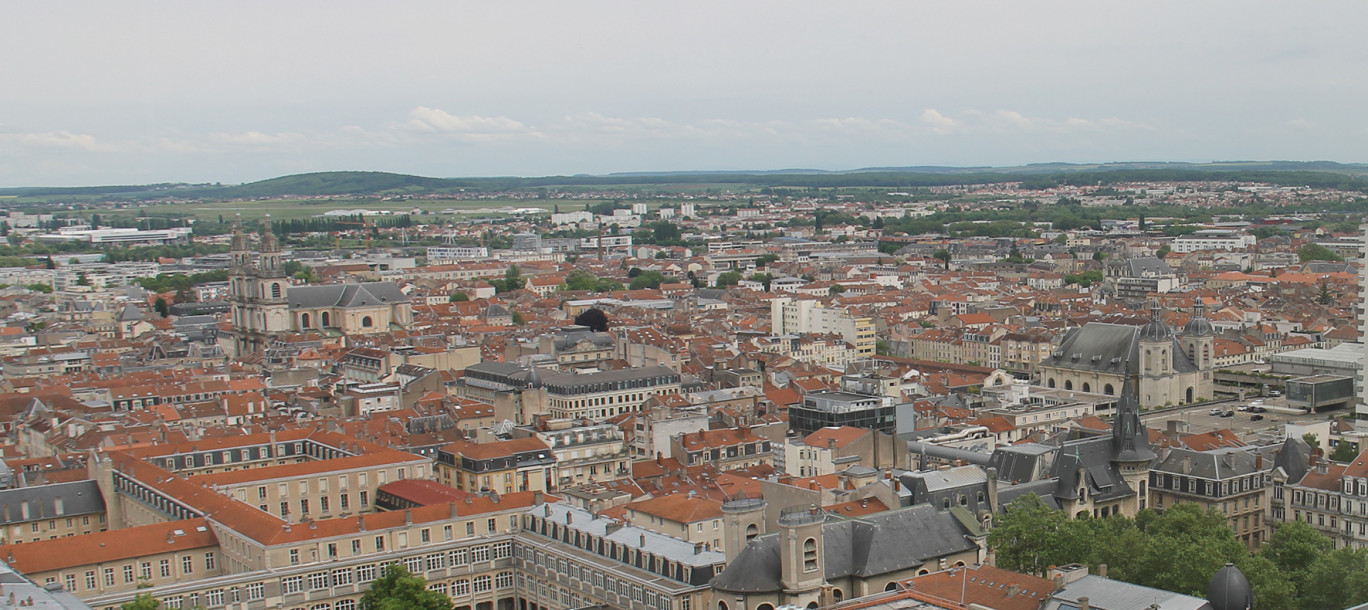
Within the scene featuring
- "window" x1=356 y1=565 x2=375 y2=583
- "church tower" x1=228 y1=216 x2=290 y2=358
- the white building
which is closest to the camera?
"window" x1=356 y1=565 x2=375 y2=583

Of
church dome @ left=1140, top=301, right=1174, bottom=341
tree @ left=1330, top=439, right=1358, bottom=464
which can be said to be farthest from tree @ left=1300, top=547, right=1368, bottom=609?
church dome @ left=1140, top=301, right=1174, bottom=341

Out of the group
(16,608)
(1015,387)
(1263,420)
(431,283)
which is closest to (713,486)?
(16,608)

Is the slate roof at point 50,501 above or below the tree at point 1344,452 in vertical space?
above

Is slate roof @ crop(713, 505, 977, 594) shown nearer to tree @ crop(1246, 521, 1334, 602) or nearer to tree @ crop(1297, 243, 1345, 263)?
tree @ crop(1246, 521, 1334, 602)

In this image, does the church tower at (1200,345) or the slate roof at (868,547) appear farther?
the church tower at (1200,345)

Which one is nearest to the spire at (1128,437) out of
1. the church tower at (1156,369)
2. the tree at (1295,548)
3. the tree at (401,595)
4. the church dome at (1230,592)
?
the tree at (1295,548)

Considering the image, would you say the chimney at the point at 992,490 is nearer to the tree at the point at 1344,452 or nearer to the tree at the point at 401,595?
the tree at the point at 401,595
